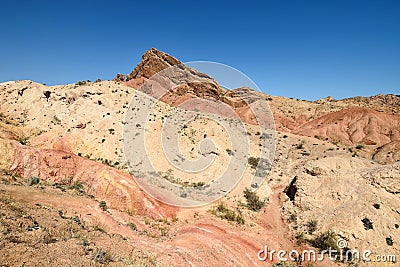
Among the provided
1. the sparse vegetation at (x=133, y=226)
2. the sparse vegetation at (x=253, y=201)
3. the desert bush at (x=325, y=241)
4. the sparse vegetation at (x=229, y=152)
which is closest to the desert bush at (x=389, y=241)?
the desert bush at (x=325, y=241)

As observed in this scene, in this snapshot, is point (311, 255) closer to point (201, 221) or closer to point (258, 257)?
point (258, 257)

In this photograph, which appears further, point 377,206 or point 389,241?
point 377,206

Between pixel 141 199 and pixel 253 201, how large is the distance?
29.3 feet

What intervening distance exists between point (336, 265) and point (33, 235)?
14.0 metres

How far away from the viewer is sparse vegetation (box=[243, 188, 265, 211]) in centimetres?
1900

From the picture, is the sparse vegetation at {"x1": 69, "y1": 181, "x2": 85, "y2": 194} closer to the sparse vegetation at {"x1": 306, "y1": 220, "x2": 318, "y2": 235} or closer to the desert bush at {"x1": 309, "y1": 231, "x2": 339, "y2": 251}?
the desert bush at {"x1": 309, "y1": 231, "x2": 339, "y2": 251}

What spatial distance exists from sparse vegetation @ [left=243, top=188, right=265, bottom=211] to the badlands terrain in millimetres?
143

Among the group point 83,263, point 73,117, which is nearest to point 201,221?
point 83,263

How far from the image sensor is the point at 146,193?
15.7 metres

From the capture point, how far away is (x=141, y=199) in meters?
15.0

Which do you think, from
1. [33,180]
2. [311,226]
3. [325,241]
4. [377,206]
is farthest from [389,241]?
A: [33,180]

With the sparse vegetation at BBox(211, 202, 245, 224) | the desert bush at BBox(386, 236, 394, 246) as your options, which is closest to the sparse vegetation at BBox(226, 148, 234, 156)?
the sparse vegetation at BBox(211, 202, 245, 224)

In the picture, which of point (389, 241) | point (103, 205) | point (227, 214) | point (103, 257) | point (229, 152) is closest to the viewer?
point (103, 257)

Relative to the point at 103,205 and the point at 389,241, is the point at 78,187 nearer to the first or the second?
the point at 103,205
